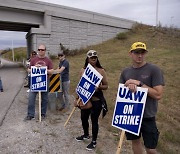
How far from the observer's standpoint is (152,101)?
341 cm

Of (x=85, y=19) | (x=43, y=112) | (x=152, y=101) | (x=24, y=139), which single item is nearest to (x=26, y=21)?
(x=85, y=19)

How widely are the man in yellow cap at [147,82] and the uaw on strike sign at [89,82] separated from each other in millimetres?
1146

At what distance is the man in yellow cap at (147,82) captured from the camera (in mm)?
3227

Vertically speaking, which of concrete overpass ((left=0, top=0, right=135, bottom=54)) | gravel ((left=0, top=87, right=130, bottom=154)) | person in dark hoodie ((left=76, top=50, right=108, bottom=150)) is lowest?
gravel ((left=0, top=87, right=130, bottom=154))

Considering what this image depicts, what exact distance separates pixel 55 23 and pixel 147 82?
70.6 feet

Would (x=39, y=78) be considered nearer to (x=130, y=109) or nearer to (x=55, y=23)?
(x=130, y=109)

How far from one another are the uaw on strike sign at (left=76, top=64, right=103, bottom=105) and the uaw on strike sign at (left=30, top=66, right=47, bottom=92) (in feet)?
5.30

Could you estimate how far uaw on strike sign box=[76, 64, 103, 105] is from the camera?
4617 millimetres

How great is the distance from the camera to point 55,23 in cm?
2372

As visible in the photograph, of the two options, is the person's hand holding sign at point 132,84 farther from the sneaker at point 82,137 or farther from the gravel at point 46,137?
the sneaker at point 82,137

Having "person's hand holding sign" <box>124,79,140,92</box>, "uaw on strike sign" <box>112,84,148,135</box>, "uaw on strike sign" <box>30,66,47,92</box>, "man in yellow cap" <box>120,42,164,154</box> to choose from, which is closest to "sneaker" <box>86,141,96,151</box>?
"uaw on strike sign" <box>112,84,148,135</box>

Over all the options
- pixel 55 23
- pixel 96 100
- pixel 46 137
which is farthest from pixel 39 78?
pixel 55 23

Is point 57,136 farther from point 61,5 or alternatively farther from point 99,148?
point 61,5

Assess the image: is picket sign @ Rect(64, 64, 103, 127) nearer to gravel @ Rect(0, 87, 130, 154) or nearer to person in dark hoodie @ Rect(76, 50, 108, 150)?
person in dark hoodie @ Rect(76, 50, 108, 150)
